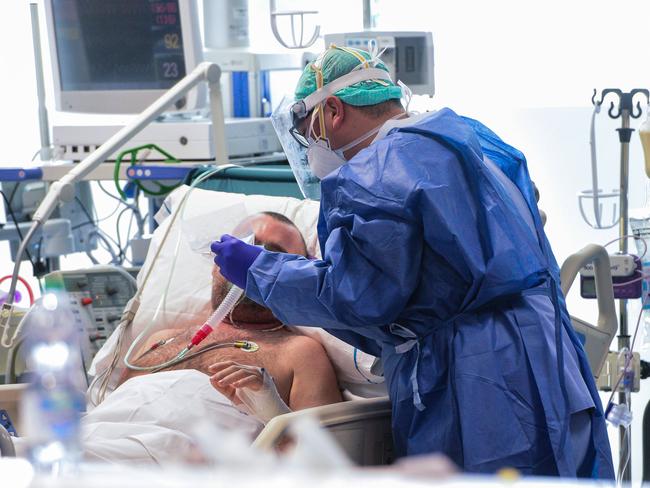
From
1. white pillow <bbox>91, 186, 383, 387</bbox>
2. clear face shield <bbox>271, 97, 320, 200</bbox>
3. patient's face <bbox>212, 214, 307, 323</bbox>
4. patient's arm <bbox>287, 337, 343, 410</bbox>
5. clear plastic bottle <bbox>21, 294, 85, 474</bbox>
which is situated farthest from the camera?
white pillow <bbox>91, 186, 383, 387</bbox>

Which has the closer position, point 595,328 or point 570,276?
point 570,276

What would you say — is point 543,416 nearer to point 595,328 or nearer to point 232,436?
point 595,328

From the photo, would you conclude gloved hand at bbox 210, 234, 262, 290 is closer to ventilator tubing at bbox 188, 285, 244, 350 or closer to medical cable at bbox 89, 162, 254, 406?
ventilator tubing at bbox 188, 285, 244, 350

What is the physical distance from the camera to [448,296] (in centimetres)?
182

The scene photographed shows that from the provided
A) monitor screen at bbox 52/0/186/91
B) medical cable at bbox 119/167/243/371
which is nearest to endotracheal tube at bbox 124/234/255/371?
medical cable at bbox 119/167/243/371

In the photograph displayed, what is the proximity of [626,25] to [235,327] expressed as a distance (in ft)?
7.41

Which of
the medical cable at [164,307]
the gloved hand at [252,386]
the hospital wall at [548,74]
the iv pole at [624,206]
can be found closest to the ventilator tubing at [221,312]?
the medical cable at [164,307]

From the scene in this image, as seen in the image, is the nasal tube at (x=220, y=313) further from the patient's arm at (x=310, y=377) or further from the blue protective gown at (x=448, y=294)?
the blue protective gown at (x=448, y=294)

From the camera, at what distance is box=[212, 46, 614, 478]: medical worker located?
1.77 m

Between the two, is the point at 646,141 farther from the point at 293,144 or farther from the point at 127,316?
the point at 127,316

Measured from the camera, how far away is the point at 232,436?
0.62 m

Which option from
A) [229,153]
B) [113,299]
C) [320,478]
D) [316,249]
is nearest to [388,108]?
[316,249]

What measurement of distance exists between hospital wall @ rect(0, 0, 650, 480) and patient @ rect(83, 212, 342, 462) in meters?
1.81

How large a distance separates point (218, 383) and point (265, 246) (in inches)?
19.9
